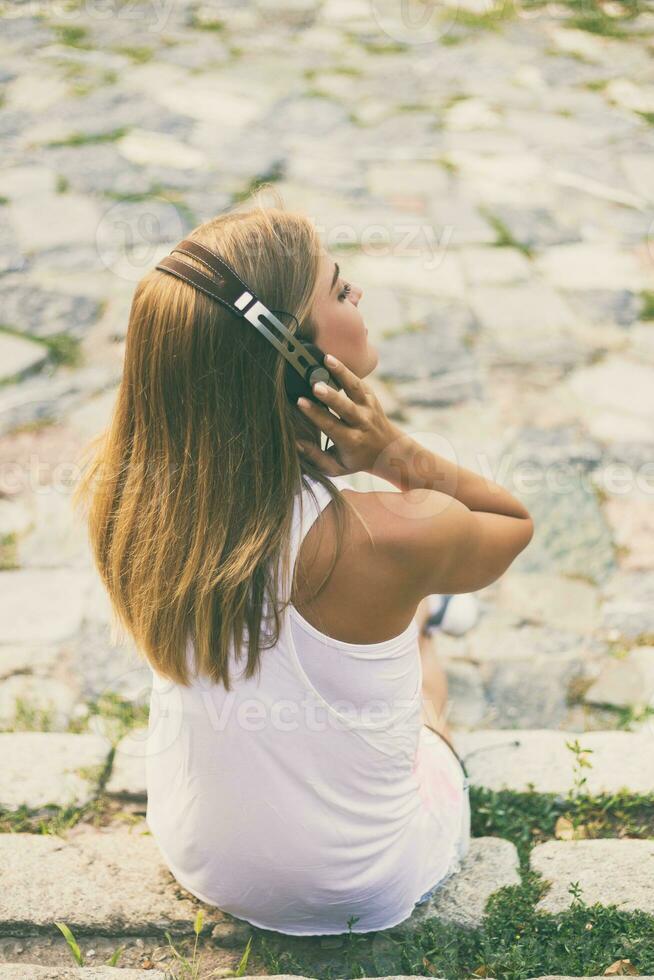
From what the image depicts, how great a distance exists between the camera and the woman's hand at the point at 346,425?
4.95 feet

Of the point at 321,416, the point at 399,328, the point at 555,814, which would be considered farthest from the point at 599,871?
the point at 399,328

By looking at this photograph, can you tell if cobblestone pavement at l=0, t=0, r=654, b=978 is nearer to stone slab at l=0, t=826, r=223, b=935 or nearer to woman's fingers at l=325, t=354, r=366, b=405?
stone slab at l=0, t=826, r=223, b=935

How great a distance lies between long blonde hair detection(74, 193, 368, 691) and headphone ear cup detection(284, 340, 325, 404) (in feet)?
0.05

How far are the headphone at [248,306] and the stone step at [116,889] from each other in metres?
1.07

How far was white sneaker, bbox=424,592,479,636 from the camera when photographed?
2650 millimetres

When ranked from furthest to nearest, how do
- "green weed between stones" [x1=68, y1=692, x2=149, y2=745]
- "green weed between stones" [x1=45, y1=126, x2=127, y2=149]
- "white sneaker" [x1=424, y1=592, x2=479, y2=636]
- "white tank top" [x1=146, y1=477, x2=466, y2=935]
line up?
"green weed between stones" [x1=45, y1=126, x2=127, y2=149], "white sneaker" [x1=424, y1=592, x2=479, y2=636], "green weed between stones" [x1=68, y1=692, x2=149, y2=745], "white tank top" [x1=146, y1=477, x2=466, y2=935]

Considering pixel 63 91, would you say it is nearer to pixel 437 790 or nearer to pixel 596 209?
pixel 596 209

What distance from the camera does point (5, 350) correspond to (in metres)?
3.83

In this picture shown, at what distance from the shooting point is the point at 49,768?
221 centimetres

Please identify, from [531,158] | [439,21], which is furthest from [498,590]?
[439,21]

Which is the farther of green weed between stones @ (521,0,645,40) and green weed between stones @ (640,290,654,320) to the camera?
green weed between stones @ (521,0,645,40)

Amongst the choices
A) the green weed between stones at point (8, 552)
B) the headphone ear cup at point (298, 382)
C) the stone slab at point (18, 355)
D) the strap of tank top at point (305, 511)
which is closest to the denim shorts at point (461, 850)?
the strap of tank top at point (305, 511)

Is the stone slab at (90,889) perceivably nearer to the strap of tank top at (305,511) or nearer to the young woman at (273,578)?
the young woman at (273,578)

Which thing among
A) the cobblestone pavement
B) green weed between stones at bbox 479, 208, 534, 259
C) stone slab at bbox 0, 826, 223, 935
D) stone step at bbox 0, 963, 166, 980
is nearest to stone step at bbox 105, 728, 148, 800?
the cobblestone pavement
